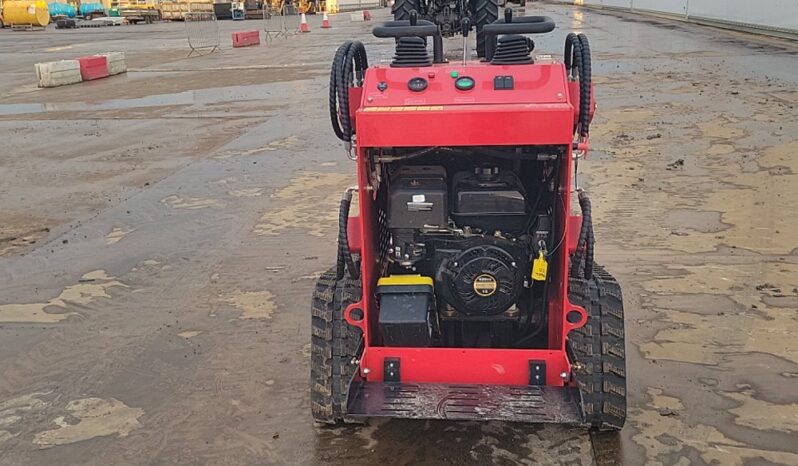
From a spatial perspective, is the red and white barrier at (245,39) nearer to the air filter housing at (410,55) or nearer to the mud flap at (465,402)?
the air filter housing at (410,55)

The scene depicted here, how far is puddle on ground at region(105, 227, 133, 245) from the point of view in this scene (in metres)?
5.88

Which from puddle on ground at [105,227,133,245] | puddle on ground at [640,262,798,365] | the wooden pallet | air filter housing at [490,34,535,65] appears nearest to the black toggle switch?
air filter housing at [490,34,535,65]

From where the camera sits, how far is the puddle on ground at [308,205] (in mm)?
5980

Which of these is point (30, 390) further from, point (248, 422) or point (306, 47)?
point (306, 47)

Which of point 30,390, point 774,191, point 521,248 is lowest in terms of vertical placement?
point 30,390

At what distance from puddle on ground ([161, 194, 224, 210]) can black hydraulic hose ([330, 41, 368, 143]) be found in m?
3.88

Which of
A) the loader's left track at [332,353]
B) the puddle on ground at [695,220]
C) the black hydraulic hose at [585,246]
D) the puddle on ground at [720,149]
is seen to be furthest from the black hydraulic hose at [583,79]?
the puddle on ground at [720,149]

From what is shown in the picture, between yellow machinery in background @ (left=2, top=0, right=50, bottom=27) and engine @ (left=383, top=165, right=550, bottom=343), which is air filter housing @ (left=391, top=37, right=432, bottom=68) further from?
yellow machinery in background @ (left=2, top=0, right=50, bottom=27)

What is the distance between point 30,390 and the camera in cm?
367

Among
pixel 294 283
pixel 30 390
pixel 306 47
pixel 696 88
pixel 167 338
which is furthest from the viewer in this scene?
pixel 306 47

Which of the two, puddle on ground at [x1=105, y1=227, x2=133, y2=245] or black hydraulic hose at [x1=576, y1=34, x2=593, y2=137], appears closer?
black hydraulic hose at [x1=576, y1=34, x2=593, y2=137]

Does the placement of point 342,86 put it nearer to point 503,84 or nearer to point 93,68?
point 503,84

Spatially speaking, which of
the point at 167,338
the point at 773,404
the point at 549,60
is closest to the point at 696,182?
the point at 773,404

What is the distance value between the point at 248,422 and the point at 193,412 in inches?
11.9
